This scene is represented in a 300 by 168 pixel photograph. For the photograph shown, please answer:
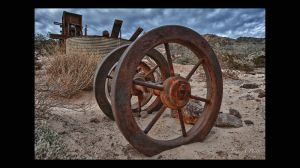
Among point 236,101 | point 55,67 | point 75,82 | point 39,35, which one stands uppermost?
point 39,35

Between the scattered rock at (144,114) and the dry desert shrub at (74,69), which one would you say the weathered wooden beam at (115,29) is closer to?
the dry desert shrub at (74,69)

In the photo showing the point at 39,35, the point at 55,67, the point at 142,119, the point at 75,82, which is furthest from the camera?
the point at 39,35

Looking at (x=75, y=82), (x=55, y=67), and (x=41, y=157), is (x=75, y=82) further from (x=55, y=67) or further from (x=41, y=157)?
(x=41, y=157)

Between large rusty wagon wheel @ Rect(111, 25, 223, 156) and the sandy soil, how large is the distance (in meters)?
0.11

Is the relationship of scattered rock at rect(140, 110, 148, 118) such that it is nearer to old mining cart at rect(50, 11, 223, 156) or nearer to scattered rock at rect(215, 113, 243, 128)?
old mining cart at rect(50, 11, 223, 156)

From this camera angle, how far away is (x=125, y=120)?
1689 mm

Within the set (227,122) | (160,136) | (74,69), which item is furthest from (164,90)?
(74,69)

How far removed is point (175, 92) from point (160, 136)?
793 mm

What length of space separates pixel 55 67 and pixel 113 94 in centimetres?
386

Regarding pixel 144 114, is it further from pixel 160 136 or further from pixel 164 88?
pixel 164 88

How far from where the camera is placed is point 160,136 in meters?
2.55

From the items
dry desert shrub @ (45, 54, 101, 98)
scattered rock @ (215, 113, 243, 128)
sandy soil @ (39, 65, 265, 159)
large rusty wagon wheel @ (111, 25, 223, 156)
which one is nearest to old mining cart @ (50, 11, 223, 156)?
large rusty wagon wheel @ (111, 25, 223, 156)

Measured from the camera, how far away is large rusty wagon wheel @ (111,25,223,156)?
5.53 feet
